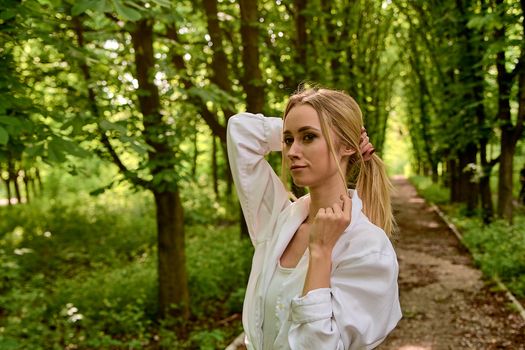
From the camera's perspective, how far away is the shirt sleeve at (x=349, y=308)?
1809 millimetres

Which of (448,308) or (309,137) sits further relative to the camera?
(448,308)

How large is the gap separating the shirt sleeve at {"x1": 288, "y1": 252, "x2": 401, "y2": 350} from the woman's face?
42cm

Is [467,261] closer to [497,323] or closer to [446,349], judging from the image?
[497,323]

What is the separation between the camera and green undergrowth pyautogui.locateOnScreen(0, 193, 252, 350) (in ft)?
23.8

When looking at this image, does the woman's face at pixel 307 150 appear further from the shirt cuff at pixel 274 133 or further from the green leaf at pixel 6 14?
the green leaf at pixel 6 14

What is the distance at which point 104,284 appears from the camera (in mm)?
9672

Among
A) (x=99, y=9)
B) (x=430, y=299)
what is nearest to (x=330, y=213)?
(x=99, y=9)

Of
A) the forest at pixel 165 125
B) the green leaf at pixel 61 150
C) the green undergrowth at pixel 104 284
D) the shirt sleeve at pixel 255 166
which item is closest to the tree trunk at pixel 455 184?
the forest at pixel 165 125

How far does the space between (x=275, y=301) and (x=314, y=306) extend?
15.8 inches

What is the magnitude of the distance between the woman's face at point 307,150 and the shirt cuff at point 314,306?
1.73 ft

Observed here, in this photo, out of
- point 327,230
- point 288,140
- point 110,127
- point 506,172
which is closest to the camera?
point 327,230

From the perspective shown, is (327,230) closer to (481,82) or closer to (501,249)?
(501,249)

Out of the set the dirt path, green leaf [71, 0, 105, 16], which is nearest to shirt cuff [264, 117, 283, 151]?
green leaf [71, 0, 105, 16]

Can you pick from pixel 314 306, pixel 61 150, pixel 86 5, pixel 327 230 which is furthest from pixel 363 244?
pixel 61 150
